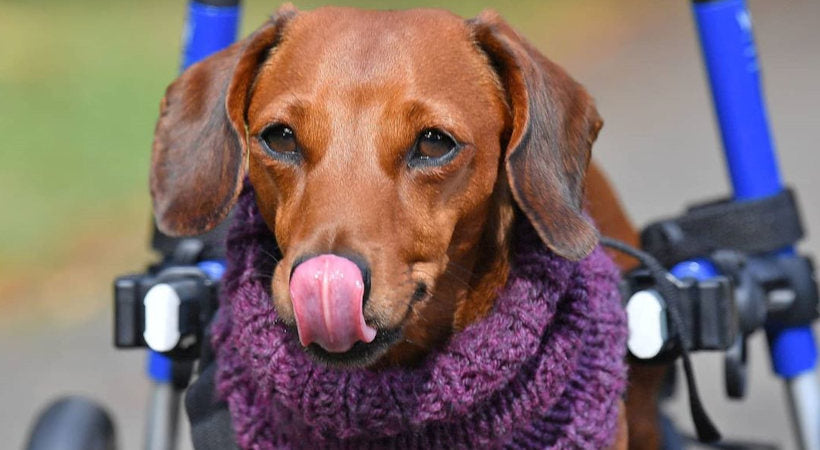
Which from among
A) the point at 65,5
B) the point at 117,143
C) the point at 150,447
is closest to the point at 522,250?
the point at 150,447

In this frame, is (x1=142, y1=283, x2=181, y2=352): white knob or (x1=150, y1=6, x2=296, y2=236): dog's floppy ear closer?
(x1=150, y1=6, x2=296, y2=236): dog's floppy ear

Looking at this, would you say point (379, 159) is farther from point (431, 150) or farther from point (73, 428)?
point (73, 428)

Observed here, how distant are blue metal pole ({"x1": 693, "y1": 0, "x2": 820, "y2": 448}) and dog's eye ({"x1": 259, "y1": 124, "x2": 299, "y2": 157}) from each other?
1.12 metres

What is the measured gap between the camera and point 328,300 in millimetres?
1921

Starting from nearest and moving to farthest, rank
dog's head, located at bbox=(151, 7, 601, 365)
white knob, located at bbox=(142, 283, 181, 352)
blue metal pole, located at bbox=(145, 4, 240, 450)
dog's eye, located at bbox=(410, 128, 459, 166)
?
1. dog's head, located at bbox=(151, 7, 601, 365)
2. dog's eye, located at bbox=(410, 128, 459, 166)
3. white knob, located at bbox=(142, 283, 181, 352)
4. blue metal pole, located at bbox=(145, 4, 240, 450)

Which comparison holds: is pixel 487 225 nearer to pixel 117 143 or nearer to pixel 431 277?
pixel 431 277

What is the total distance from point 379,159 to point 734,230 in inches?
41.7

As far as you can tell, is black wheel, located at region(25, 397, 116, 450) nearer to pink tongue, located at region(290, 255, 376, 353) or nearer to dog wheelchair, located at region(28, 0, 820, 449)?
dog wheelchair, located at region(28, 0, 820, 449)

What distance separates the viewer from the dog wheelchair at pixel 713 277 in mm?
2578

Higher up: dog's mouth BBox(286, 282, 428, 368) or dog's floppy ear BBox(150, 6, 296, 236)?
dog's floppy ear BBox(150, 6, 296, 236)

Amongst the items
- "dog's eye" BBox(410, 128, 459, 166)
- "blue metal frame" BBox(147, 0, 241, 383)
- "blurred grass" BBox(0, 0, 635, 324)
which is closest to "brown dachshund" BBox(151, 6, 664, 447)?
"dog's eye" BBox(410, 128, 459, 166)

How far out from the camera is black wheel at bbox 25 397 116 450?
2.69 m

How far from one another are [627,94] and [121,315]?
540 cm

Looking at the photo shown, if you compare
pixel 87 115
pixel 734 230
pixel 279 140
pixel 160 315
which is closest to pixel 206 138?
pixel 279 140
